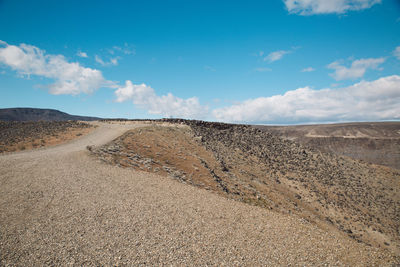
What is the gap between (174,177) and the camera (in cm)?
1473

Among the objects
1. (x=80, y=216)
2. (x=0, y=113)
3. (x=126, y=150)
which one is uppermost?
(x=0, y=113)

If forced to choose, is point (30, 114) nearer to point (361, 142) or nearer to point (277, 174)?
point (277, 174)

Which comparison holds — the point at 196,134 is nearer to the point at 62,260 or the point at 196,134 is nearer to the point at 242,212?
the point at 242,212

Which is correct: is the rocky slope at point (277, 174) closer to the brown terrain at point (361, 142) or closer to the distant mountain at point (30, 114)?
the brown terrain at point (361, 142)

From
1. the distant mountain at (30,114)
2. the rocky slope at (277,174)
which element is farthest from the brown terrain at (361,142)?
the distant mountain at (30,114)

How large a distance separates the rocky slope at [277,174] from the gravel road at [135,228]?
3.88 meters

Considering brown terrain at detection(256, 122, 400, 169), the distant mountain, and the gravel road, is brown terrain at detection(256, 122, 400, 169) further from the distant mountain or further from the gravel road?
the distant mountain

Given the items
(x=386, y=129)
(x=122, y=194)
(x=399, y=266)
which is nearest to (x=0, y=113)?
(x=122, y=194)

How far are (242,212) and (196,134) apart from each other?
18615 millimetres

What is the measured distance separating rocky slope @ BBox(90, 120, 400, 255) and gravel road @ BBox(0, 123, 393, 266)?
12.7 feet

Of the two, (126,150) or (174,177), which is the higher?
(126,150)

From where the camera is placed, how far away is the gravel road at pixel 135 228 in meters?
6.35

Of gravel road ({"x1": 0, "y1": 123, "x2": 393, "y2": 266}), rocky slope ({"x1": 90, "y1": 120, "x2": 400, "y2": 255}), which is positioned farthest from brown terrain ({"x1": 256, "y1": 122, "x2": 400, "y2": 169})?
gravel road ({"x1": 0, "y1": 123, "x2": 393, "y2": 266})

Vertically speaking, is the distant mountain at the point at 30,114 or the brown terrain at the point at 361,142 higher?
the distant mountain at the point at 30,114
